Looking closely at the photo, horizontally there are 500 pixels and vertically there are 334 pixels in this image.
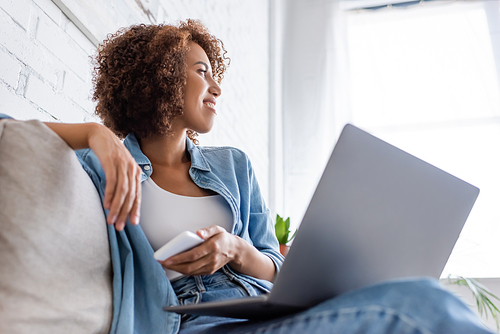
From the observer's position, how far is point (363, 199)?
26.6 inches

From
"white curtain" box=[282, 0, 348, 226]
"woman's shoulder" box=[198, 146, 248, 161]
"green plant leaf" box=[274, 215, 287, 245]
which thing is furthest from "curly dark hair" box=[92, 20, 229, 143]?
"white curtain" box=[282, 0, 348, 226]

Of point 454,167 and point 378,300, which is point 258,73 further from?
point 378,300

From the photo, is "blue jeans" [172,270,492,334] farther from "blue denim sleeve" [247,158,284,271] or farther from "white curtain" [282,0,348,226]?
"white curtain" [282,0,348,226]

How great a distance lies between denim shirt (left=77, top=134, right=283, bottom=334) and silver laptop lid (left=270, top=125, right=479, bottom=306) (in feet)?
1.07

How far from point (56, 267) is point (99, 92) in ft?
2.49

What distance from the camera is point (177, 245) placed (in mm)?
735

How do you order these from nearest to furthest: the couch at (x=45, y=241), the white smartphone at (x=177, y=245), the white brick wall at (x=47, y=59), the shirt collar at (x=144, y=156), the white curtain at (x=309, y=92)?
the couch at (x=45, y=241) → the white smartphone at (x=177, y=245) → the white brick wall at (x=47, y=59) → the shirt collar at (x=144, y=156) → the white curtain at (x=309, y=92)

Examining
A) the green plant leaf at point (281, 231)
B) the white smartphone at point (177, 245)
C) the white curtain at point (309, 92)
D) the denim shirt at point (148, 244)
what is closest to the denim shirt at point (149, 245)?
the denim shirt at point (148, 244)

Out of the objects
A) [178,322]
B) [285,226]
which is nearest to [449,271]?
[285,226]

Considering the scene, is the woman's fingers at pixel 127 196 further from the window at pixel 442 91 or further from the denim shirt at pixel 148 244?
the window at pixel 442 91

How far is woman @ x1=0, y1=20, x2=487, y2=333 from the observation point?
1.73 feet

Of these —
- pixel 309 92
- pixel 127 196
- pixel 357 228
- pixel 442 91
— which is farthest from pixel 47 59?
pixel 442 91

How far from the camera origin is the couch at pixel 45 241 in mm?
601

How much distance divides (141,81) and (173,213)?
1.41ft
